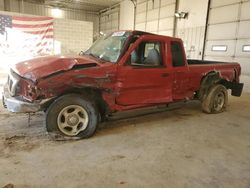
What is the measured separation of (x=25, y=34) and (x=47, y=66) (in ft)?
26.8

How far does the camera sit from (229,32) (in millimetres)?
9977

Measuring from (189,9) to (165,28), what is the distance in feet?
6.88

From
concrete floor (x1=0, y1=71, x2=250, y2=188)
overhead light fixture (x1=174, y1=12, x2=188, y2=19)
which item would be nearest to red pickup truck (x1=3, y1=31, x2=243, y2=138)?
concrete floor (x1=0, y1=71, x2=250, y2=188)

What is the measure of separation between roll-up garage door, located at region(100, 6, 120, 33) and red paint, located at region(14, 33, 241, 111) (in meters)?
16.1

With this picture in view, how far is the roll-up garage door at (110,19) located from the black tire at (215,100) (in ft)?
51.6

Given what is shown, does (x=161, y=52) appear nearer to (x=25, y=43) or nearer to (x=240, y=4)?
(x=240, y=4)

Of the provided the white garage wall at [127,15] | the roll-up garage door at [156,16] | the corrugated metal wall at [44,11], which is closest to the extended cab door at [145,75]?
the roll-up garage door at [156,16]

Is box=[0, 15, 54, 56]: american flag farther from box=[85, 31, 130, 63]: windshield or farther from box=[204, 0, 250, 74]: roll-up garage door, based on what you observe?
box=[204, 0, 250, 74]: roll-up garage door

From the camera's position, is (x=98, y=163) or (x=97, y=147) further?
(x=97, y=147)

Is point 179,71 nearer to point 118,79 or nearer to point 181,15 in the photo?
point 118,79

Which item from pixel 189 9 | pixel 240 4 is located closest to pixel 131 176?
pixel 240 4

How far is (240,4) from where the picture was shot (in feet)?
30.9

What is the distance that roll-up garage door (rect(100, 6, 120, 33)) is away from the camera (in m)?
19.9

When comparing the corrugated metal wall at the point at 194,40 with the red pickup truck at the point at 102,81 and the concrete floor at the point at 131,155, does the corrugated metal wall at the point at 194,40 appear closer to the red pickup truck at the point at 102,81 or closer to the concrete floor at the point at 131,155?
the red pickup truck at the point at 102,81
